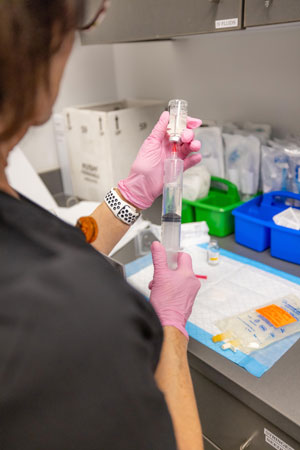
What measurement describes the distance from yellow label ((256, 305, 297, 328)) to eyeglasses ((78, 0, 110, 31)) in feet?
2.44

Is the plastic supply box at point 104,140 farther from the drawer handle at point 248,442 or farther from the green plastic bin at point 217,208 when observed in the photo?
the drawer handle at point 248,442

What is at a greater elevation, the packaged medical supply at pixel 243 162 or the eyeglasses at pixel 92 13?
the eyeglasses at pixel 92 13

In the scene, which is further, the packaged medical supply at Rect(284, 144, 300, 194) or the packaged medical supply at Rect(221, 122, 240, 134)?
the packaged medical supply at Rect(221, 122, 240, 134)

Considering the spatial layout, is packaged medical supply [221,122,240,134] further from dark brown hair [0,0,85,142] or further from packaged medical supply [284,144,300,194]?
dark brown hair [0,0,85,142]

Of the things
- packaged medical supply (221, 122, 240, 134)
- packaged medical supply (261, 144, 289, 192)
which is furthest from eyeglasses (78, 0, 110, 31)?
packaged medical supply (221, 122, 240, 134)

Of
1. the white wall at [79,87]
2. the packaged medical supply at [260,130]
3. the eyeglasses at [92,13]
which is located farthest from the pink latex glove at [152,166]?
the white wall at [79,87]

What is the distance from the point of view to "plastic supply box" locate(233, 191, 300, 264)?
3.77ft

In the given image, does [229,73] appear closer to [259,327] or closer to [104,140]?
Result: [104,140]

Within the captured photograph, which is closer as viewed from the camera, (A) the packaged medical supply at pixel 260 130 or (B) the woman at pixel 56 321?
(B) the woman at pixel 56 321

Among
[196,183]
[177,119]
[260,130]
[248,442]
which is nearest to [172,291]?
[248,442]

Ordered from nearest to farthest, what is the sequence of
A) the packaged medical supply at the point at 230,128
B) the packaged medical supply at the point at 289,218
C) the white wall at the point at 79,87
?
the packaged medical supply at the point at 289,218 < the packaged medical supply at the point at 230,128 < the white wall at the point at 79,87

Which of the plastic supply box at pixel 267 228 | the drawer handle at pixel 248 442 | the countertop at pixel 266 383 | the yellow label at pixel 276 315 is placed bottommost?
the drawer handle at pixel 248 442

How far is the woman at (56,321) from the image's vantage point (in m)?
0.39

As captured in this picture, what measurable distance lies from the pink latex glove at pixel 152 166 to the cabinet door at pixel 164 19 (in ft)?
0.85
